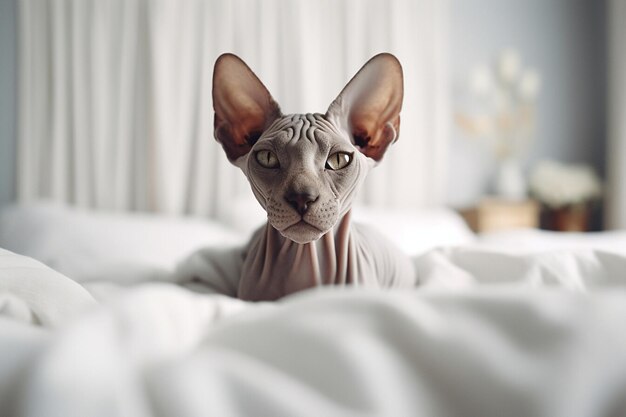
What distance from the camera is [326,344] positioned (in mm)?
213

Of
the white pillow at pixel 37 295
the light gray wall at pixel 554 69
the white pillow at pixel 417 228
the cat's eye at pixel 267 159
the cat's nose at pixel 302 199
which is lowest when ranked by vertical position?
the white pillow at pixel 417 228

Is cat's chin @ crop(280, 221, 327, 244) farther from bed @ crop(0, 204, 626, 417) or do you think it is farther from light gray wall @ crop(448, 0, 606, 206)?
light gray wall @ crop(448, 0, 606, 206)

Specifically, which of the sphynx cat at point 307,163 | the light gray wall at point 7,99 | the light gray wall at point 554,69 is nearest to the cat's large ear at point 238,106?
the sphynx cat at point 307,163

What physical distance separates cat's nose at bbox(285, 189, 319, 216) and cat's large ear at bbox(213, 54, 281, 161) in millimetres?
102

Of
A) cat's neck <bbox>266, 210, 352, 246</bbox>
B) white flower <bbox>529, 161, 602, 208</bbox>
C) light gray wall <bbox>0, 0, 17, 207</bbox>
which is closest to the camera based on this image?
cat's neck <bbox>266, 210, 352, 246</bbox>

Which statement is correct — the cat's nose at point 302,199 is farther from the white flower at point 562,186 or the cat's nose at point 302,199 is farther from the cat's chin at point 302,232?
the white flower at point 562,186

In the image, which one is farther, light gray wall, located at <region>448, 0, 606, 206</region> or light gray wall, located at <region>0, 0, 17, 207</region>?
light gray wall, located at <region>448, 0, 606, 206</region>

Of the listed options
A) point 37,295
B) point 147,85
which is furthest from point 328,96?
point 147,85

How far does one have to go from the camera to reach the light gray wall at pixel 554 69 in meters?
2.57

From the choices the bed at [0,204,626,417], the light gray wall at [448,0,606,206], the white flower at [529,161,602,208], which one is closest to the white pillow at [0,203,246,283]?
the bed at [0,204,626,417]

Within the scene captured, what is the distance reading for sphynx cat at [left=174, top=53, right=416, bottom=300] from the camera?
448 millimetres

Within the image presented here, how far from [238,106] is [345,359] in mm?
357

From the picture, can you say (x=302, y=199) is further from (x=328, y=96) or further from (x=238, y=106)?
(x=328, y=96)

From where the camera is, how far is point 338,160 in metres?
0.47
